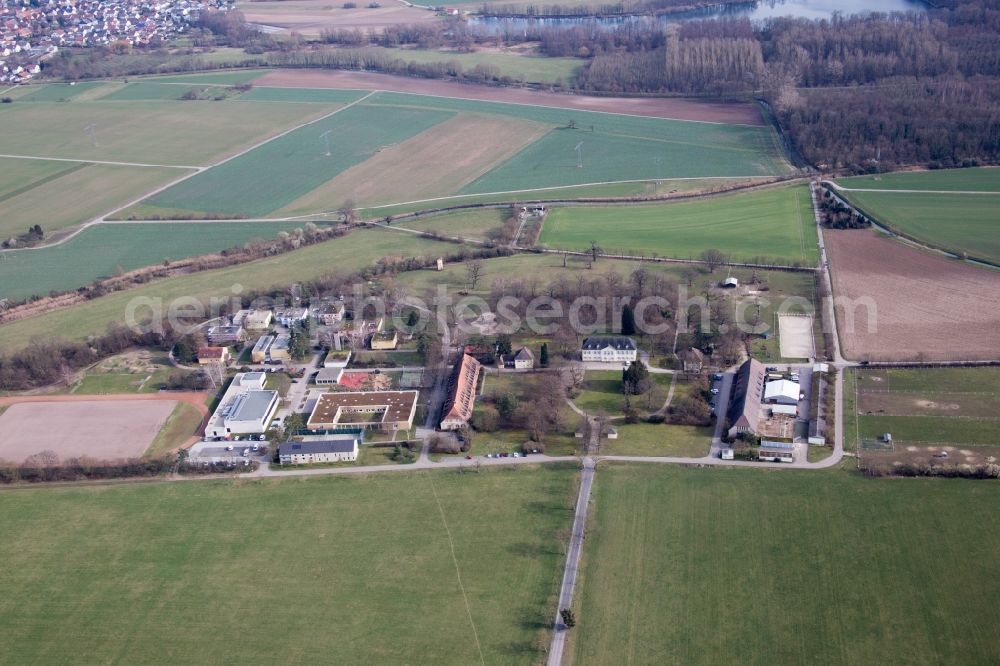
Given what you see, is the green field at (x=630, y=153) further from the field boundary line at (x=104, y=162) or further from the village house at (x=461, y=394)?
the village house at (x=461, y=394)

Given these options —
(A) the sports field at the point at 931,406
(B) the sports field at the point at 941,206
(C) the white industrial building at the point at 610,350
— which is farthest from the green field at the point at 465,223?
(A) the sports field at the point at 931,406

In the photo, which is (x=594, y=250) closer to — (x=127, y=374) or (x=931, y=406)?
(x=931, y=406)

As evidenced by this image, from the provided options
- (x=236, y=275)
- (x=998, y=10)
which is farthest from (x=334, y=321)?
(x=998, y=10)

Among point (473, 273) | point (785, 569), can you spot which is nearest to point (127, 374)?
point (473, 273)

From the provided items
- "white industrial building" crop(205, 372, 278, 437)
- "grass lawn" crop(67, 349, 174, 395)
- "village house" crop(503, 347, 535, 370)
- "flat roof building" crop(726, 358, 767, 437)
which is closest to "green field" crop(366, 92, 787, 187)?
"village house" crop(503, 347, 535, 370)

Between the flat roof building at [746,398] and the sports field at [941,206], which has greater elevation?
the sports field at [941,206]

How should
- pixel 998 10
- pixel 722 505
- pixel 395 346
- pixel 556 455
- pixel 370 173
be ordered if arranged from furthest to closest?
1. pixel 998 10
2. pixel 370 173
3. pixel 395 346
4. pixel 556 455
5. pixel 722 505

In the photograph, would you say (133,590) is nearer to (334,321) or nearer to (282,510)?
(282,510)
